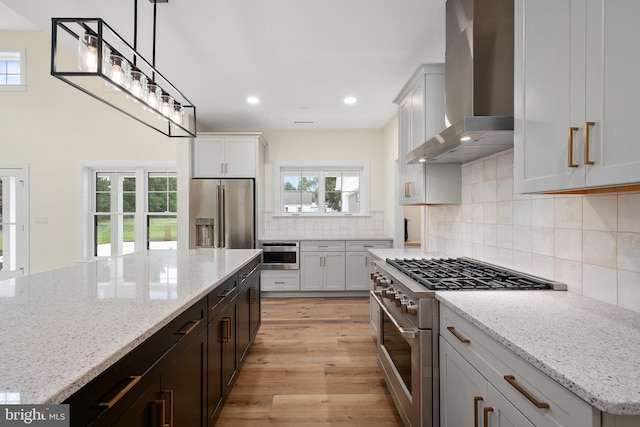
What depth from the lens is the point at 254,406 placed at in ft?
7.23

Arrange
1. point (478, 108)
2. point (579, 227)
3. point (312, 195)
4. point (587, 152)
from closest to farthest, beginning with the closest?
point (587, 152) → point (579, 227) → point (478, 108) → point (312, 195)

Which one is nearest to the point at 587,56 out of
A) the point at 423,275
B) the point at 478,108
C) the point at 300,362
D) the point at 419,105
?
the point at 478,108

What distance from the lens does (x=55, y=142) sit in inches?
198

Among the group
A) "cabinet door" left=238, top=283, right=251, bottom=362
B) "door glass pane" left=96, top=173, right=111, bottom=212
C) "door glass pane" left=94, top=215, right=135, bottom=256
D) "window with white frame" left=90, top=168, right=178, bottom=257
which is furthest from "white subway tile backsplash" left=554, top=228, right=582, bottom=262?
"door glass pane" left=96, top=173, right=111, bottom=212

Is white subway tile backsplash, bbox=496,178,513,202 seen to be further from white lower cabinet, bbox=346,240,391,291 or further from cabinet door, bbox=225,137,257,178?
cabinet door, bbox=225,137,257,178

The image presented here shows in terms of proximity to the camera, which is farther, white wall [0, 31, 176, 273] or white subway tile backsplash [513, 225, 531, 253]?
white wall [0, 31, 176, 273]

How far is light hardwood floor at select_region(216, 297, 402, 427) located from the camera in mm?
2092

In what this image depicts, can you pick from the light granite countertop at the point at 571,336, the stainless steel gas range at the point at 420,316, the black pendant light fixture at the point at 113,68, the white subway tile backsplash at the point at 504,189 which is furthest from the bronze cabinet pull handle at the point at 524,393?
the black pendant light fixture at the point at 113,68

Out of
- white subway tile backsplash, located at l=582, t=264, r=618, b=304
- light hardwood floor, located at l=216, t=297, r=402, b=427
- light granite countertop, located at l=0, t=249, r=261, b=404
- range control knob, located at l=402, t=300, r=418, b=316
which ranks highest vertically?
white subway tile backsplash, located at l=582, t=264, r=618, b=304

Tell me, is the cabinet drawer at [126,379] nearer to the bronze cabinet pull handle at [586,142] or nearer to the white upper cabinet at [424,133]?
the bronze cabinet pull handle at [586,142]

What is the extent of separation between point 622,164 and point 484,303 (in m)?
0.69

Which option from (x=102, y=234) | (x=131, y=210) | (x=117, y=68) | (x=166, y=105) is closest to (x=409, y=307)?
(x=117, y=68)

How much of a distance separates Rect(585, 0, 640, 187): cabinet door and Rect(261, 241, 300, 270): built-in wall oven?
4173 millimetres

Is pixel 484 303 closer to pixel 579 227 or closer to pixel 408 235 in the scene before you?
pixel 579 227
